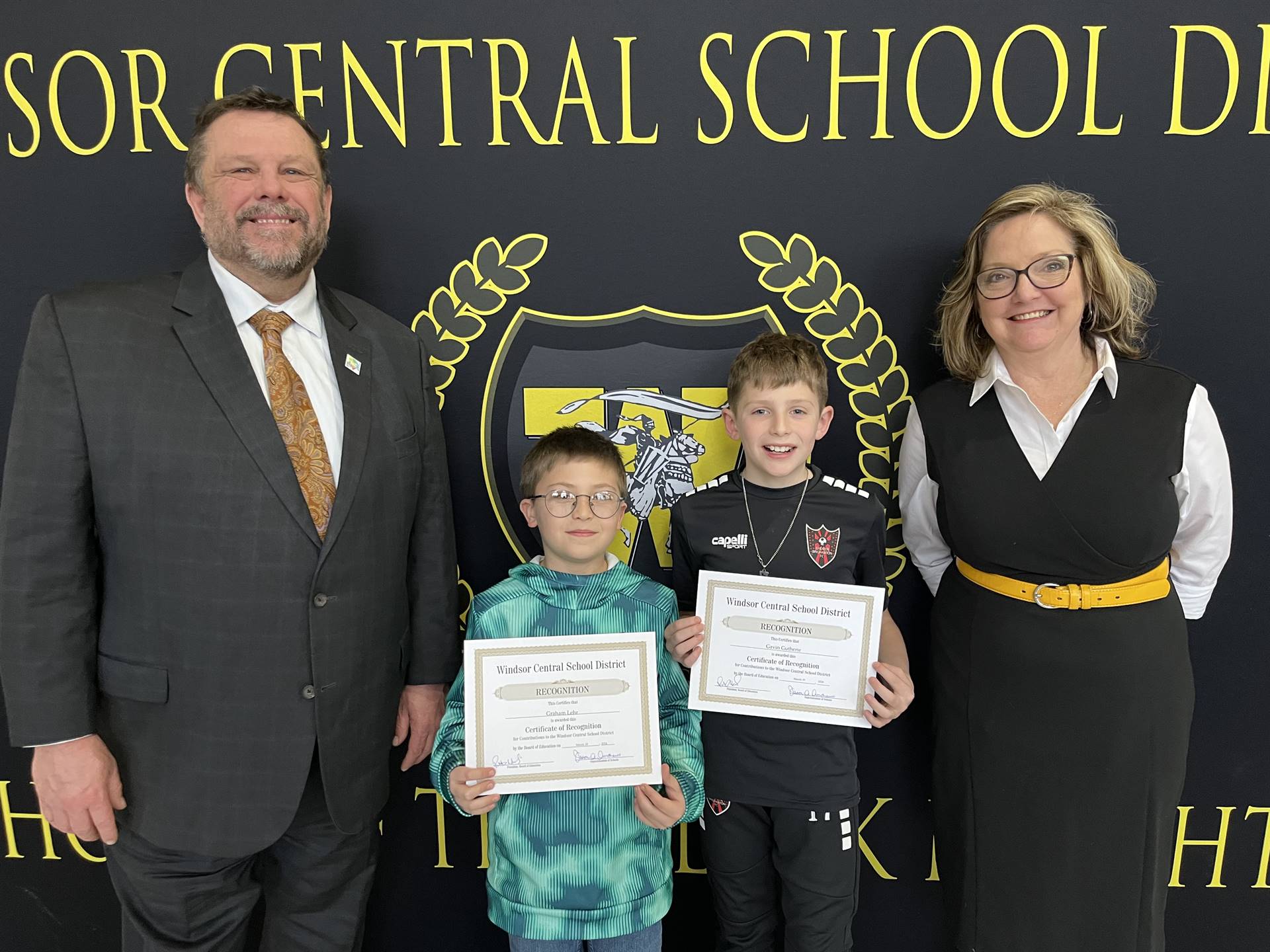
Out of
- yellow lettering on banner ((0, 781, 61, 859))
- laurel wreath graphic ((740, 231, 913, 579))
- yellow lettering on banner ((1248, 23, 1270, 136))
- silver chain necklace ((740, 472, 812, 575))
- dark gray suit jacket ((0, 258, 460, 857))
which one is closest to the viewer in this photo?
dark gray suit jacket ((0, 258, 460, 857))

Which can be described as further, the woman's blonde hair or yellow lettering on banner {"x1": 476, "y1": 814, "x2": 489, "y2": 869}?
yellow lettering on banner {"x1": 476, "y1": 814, "x2": 489, "y2": 869}

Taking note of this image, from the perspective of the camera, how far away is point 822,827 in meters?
1.96

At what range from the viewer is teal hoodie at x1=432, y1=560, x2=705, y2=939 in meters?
1.81

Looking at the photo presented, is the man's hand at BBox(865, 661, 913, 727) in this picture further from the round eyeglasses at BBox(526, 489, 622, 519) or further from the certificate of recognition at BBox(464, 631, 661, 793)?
the round eyeglasses at BBox(526, 489, 622, 519)

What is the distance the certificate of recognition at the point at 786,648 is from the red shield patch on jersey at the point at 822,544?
0.31 ft

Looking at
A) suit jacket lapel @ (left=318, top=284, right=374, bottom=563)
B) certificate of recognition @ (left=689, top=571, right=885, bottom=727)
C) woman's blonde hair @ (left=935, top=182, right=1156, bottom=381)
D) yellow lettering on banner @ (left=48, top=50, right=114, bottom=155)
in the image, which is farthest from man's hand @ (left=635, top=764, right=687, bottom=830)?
yellow lettering on banner @ (left=48, top=50, right=114, bottom=155)

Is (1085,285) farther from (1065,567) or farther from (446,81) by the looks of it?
(446,81)

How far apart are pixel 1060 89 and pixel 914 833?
2096 mm

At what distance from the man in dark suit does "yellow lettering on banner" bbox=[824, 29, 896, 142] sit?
1.28m

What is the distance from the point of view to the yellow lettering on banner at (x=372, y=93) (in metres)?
2.18

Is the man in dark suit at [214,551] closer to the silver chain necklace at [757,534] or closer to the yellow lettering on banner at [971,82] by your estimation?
the silver chain necklace at [757,534]

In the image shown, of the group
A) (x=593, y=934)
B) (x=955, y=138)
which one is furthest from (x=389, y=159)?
(x=593, y=934)

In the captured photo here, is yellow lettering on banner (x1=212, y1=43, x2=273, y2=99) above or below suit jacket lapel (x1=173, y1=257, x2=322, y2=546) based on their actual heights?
above
